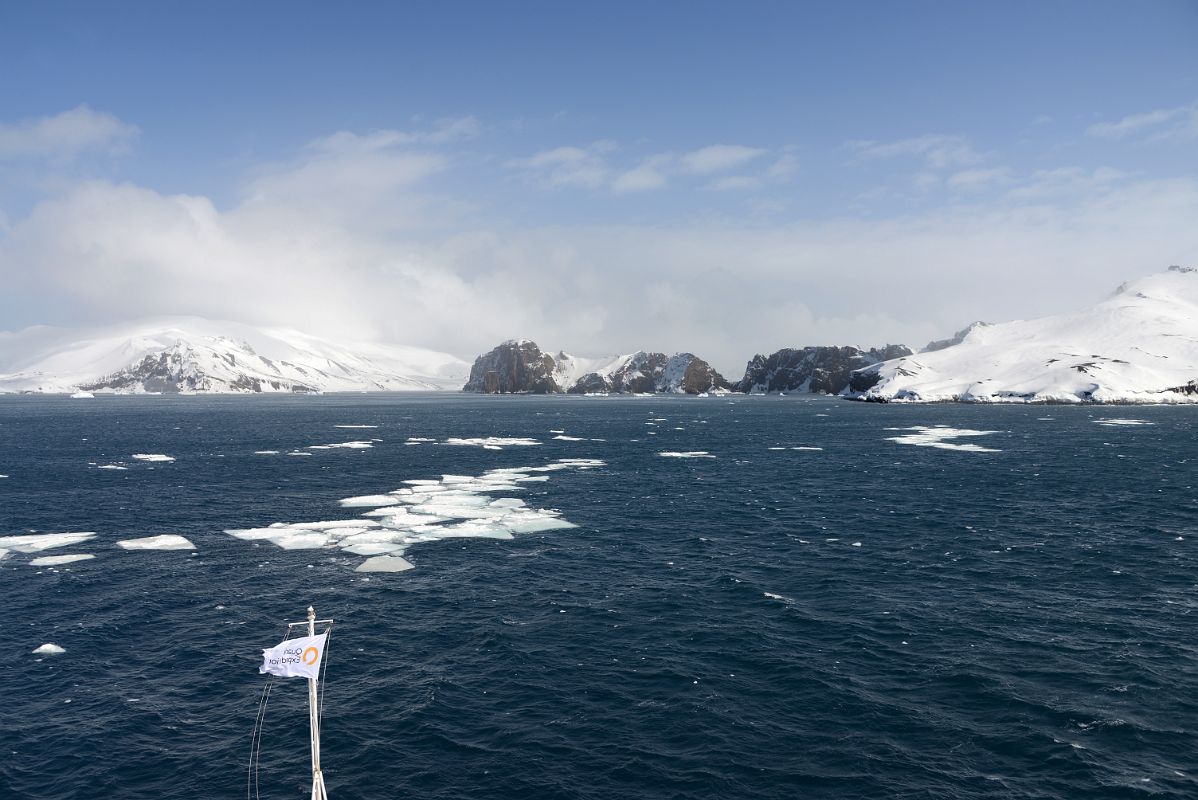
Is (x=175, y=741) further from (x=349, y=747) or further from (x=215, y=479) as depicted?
(x=215, y=479)

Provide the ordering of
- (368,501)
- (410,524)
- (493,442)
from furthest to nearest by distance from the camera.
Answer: (493,442) → (368,501) → (410,524)

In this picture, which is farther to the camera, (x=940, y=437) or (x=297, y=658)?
(x=940, y=437)

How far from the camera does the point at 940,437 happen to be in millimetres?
147500

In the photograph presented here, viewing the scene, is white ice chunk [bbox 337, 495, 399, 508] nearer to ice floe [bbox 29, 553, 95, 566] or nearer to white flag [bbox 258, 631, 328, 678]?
ice floe [bbox 29, 553, 95, 566]

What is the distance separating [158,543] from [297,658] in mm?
47536

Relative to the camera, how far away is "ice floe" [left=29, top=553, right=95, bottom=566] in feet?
177

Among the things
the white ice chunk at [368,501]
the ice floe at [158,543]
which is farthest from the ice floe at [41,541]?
the white ice chunk at [368,501]

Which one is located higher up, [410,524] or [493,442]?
[493,442]

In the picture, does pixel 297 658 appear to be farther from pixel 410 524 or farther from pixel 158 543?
pixel 158 543

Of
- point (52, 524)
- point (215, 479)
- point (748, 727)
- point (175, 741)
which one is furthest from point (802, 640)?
point (215, 479)

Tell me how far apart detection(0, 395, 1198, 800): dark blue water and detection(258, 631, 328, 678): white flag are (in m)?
7.46

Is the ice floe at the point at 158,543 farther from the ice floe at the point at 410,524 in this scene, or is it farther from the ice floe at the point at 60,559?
the ice floe at the point at 410,524

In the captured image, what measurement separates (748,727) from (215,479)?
88.3 meters

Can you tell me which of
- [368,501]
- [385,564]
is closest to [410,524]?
[385,564]
